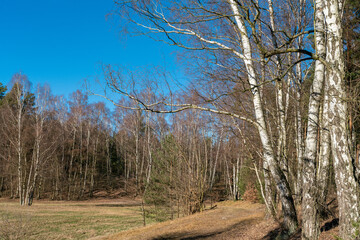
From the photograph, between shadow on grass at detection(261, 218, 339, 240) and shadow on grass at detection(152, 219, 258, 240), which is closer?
shadow on grass at detection(261, 218, 339, 240)

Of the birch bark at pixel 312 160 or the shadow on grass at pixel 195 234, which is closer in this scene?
the birch bark at pixel 312 160

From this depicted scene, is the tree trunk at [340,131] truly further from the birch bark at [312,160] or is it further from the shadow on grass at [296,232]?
the shadow on grass at [296,232]

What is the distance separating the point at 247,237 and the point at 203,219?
11.3 feet

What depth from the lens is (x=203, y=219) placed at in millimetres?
9422

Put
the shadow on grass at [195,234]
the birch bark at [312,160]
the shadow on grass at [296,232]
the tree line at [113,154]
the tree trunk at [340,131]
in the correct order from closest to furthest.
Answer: the tree trunk at [340,131] < the birch bark at [312,160] < the shadow on grass at [296,232] < the shadow on grass at [195,234] < the tree line at [113,154]

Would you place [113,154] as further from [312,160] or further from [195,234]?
Answer: [312,160]

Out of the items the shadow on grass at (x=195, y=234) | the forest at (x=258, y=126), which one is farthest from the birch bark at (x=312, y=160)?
the shadow on grass at (x=195, y=234)

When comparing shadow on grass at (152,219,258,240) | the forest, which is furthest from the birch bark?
shadow on grass at (152,219,258,240)

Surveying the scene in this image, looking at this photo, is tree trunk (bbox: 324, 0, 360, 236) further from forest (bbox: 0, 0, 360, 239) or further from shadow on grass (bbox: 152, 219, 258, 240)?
shadow on grass (bbox: 152, 219, 258, 240)

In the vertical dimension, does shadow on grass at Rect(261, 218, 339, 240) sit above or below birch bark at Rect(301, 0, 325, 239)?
below

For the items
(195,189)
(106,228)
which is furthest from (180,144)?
(106,228)

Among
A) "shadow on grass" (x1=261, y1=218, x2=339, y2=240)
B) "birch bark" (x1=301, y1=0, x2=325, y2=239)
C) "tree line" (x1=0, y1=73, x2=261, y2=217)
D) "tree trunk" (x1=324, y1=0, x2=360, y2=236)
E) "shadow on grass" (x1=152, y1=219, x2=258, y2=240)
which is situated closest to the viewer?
"tree trunk" (x1=324, y1=0, x2=360, y2=236)

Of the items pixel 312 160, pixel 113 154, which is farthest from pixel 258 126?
pixel 113 154

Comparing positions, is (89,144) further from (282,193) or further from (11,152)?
(282,193)
